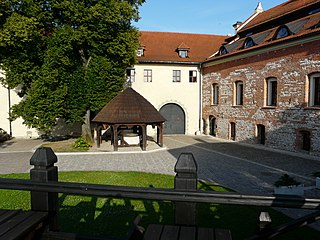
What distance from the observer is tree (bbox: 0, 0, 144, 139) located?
1556 centimetres

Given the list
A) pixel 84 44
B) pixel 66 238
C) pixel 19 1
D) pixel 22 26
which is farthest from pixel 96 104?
pixel 66 238

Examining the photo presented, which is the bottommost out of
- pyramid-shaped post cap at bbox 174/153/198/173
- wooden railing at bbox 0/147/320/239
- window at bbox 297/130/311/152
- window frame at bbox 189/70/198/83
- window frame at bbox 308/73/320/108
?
window at bbox 297/130/311/152

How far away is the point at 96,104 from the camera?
57.9 ft

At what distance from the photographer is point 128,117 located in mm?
15430

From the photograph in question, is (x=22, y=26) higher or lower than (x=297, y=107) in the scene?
higher

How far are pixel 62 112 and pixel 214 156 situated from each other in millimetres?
9703

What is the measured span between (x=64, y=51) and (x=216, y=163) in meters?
11.0

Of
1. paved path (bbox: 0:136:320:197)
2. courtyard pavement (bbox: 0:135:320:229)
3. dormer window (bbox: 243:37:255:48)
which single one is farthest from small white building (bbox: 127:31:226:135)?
paved path (bbox: 0:136:320:197)

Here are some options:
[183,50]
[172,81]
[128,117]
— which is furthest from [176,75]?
[128,117]

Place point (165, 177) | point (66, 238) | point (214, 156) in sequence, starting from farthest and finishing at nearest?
point (214, 156)
point (165, 177)
point (66, 238)

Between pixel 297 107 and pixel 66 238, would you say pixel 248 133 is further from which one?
pixel 66 238

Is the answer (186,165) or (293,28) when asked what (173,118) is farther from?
(186,165)

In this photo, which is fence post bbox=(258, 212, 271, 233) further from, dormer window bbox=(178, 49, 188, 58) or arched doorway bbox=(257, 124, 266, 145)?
dormer window bbox=(178, 49, 188, 58)

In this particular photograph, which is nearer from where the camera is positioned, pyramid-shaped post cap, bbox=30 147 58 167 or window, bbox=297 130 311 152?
pyramid-shaped post cap, bbox=30 147 58 167
